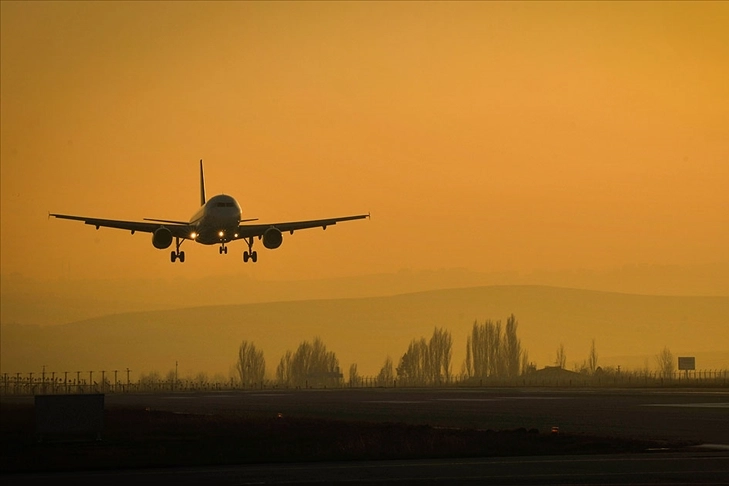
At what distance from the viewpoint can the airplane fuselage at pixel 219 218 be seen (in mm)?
82062

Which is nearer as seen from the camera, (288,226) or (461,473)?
(461,473)

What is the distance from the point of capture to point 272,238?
295 feet

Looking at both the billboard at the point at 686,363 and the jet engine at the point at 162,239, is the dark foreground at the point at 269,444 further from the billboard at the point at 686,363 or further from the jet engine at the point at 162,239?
the billboard at the point at 686,363

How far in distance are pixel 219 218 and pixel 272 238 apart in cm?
861

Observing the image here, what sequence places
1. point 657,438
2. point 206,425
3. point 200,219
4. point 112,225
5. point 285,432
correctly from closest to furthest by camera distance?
point 657,438
point 285,432
point 206,425
point 200,219
point 112,225

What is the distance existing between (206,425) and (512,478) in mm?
31879

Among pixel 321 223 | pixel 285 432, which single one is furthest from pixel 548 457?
pixel 321 223

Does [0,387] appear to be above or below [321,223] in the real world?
below

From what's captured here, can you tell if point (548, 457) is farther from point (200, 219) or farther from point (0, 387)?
point (0, 387)

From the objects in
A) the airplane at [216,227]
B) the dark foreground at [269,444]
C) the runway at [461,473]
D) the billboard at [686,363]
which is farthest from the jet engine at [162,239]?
the billboard at [686,363]

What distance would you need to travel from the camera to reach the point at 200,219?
84625mm

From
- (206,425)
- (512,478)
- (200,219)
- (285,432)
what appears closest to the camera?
(512,478)

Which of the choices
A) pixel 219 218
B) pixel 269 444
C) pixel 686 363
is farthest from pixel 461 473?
pixel 686 363

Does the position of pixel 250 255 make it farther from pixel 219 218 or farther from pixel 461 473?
pixel 461 473
